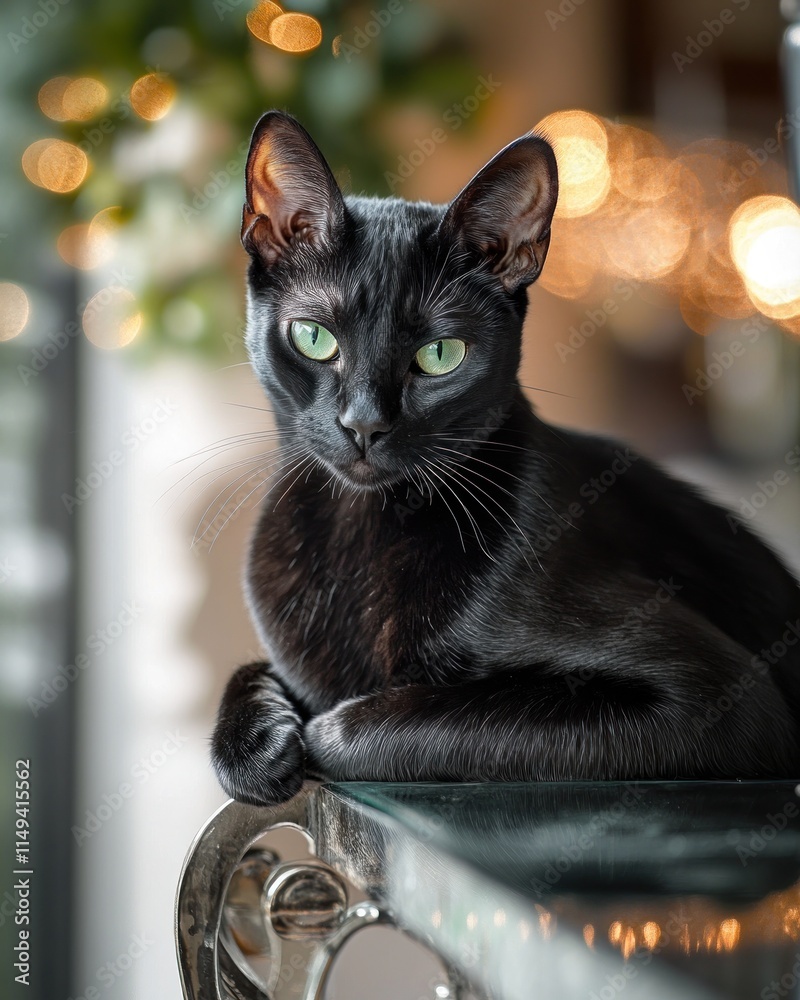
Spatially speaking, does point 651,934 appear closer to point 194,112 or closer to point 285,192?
point 285,192

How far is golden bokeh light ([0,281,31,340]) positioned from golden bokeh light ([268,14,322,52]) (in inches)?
14.5

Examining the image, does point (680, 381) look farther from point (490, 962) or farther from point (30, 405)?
point (490, 962)

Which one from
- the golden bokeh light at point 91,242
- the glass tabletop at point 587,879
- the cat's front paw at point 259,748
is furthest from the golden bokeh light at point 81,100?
the glass tabletop at point 587,879

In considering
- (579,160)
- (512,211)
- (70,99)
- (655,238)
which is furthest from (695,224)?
(70,99)

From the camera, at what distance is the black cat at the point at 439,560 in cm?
48

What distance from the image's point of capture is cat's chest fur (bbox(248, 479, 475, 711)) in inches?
20.9

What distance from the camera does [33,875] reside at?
87cm

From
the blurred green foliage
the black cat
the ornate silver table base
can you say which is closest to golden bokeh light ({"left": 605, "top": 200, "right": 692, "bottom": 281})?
the blurred green foliage

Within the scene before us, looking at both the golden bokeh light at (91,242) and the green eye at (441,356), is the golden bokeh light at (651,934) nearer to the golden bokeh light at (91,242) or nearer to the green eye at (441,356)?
the green eye at (441,356)

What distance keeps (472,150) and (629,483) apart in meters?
0.43

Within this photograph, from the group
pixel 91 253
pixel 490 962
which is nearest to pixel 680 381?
pixel 91 253

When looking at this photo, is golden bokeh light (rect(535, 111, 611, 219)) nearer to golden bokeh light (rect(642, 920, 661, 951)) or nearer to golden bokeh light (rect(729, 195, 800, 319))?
golden bokeh light (rect(729, 195, 800, 319))

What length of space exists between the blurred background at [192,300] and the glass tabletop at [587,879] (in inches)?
19.0

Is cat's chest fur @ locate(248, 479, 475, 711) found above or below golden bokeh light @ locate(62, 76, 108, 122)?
below
